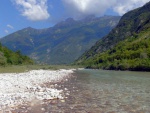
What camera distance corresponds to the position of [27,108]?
20438 mm

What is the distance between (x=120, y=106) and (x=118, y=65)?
10887 cm

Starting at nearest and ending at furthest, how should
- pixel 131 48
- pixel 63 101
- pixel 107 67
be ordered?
pixel 63 101 → pixel 107 67 → pixel 131 48

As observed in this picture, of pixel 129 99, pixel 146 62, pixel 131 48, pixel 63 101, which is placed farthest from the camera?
pixel 131 48

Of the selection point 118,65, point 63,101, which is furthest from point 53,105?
point 118,65

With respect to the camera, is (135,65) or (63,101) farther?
(135,65)

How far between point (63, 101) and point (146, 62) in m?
93.4

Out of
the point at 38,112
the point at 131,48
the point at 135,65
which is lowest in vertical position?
the point at 38,112

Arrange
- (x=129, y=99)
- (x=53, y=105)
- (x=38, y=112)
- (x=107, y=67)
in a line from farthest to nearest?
(x=107, y=67)
(x=129, y=99)
(x=53, y=105)
(x=38, y=112)

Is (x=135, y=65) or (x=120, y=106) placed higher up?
(x=135, y=65)

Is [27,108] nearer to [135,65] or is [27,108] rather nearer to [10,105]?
[10,105]

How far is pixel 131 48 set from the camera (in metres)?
160

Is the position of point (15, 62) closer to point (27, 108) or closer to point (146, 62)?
point (146, 62)

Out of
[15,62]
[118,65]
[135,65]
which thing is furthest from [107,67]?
[15,62]

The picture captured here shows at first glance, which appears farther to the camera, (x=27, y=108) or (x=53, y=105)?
(x=53, y=105)
